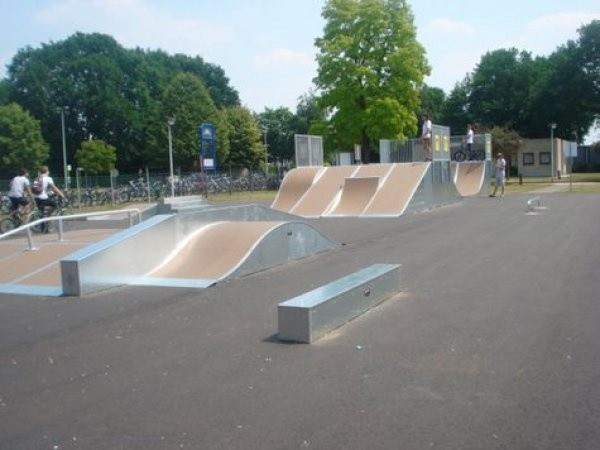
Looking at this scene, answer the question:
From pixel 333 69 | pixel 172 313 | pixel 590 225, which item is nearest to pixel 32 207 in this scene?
pixel 172 313

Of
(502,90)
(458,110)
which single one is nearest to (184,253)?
(458,110)

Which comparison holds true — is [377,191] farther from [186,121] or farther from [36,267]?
[186,121]

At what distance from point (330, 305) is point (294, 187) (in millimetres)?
19595

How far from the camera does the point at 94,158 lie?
67.3 m

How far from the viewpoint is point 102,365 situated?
5.88 meters

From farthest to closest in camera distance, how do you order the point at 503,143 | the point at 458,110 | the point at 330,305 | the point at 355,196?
the point at 458,110
the point at 503,143
the point at 355,196
the point at 330,305

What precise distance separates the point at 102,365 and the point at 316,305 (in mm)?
2103

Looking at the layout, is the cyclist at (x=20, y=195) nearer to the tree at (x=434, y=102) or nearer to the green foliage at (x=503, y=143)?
the green foliage at (x=503, y=143)

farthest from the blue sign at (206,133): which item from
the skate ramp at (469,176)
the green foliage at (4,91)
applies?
the green foliage at (4,91)

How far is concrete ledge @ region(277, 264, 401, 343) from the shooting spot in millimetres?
6383

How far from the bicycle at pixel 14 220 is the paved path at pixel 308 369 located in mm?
9047

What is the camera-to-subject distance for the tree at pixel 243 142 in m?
72.2

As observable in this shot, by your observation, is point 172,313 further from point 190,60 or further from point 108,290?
point 190,60

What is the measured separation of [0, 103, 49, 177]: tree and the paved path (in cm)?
5883
